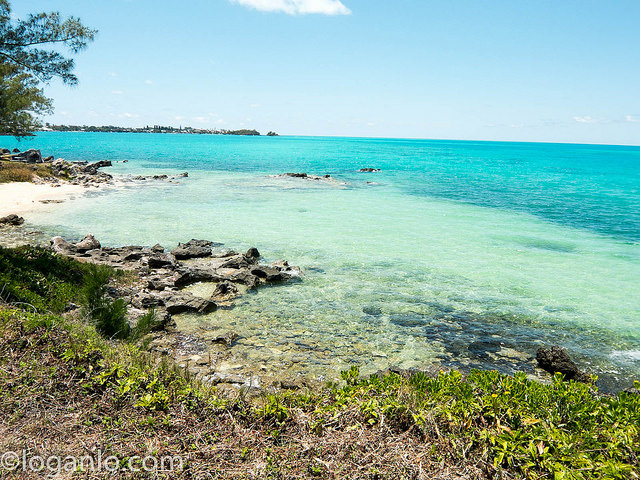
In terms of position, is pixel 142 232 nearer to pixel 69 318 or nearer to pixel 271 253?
pixel 271 253

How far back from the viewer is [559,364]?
10203 mm

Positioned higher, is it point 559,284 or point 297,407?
point 297,407

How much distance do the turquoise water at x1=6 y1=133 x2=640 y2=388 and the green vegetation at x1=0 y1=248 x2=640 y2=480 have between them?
4141 millimetres

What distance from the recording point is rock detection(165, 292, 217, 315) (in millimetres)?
13053

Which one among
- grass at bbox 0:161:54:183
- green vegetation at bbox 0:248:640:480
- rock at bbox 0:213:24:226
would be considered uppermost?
grass at bbox 0:161:54:183

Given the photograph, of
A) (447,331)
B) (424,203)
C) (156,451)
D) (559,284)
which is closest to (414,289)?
(447,331)

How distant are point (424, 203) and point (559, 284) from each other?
2357cm

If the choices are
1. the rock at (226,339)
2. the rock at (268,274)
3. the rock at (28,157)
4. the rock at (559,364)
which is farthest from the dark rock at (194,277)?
the rock at (28,157)

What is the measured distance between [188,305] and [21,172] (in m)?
40.0

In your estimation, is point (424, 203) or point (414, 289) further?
point (424, 203)

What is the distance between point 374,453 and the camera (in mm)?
5008

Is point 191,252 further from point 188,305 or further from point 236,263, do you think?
point 188,305

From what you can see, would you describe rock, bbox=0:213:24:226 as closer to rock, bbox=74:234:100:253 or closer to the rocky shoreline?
the rocky shoreline

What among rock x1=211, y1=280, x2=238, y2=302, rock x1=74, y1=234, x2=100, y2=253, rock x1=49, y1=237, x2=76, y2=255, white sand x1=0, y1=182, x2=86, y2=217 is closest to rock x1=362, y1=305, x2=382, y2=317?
rock x1=211, y1=280, x2=238, y2=302
